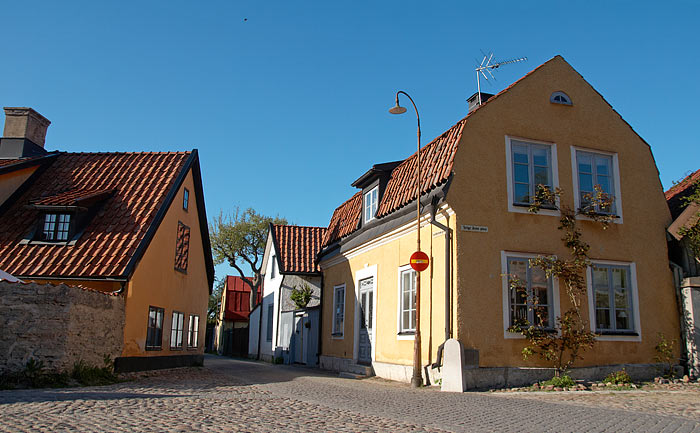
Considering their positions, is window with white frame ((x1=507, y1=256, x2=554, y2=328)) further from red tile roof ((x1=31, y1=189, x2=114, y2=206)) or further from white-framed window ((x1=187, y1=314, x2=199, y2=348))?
white-framed window ((x1=187, y1=314, x2=199, y2=348))

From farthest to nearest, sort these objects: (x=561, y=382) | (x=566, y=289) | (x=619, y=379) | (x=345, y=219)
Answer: (x=345, y=219) < (x=566, y=289) < (x=619, y=379) < (x=561, y=382)

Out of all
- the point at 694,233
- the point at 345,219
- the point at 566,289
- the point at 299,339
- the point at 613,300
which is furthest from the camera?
the point at 299,339

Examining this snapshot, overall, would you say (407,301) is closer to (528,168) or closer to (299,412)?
(528,168)

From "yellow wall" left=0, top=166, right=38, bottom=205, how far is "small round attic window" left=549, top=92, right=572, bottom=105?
590 inches

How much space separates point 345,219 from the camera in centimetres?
1989

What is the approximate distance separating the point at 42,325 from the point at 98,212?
5.54 metres

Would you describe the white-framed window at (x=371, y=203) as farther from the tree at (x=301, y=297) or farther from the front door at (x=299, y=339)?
the tree at (x=301, y=297)

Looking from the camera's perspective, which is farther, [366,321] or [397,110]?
[366,321]

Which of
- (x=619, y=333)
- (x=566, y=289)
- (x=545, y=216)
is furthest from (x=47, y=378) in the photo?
(x=619, y=333)


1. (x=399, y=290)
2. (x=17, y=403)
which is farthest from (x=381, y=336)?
(x=17, y=403)

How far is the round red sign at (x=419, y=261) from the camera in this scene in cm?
1224

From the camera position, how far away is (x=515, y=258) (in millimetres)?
12438

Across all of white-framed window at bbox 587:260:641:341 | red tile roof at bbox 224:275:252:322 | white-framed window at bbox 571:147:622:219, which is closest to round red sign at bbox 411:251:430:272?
white-framed window at bbox 587:260:641:341

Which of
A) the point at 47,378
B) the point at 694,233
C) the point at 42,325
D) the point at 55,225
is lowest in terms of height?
the point at 47,378
